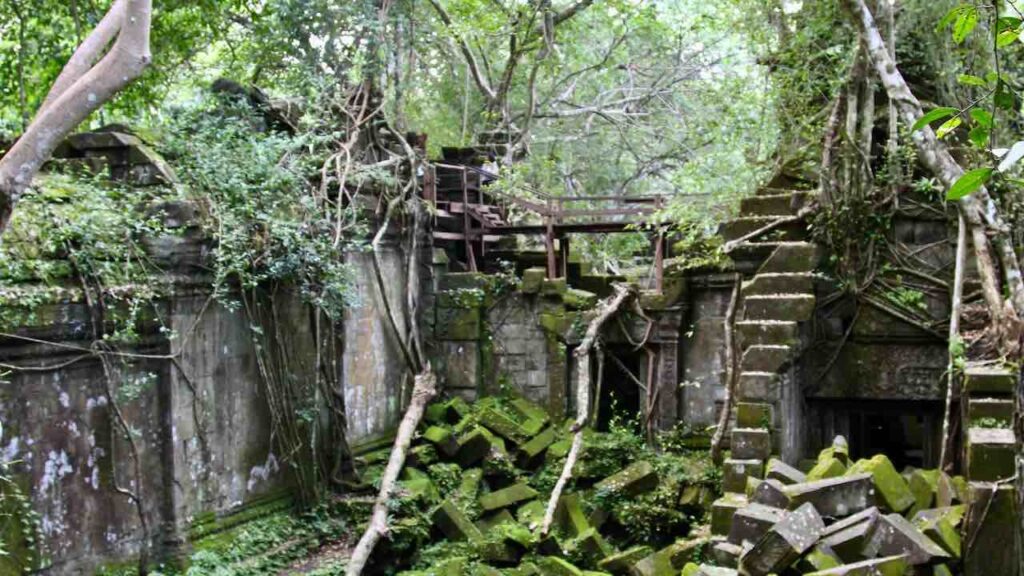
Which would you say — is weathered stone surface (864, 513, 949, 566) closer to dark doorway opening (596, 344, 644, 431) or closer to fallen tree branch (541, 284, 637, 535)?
fallen tree branch (541, 284, 637, 535)

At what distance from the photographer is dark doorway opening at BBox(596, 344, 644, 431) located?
12672mm

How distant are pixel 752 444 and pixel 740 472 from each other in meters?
0.27

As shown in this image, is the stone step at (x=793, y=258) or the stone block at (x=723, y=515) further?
the stone step at (x=793, y=258)

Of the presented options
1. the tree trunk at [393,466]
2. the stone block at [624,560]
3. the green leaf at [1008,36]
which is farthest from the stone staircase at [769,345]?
the green leaf at [1008,36]

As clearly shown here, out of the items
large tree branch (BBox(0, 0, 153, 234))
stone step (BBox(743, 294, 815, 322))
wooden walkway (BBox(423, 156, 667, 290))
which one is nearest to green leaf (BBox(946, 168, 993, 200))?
large tree branch (BBox(0, 0, 153, 234))

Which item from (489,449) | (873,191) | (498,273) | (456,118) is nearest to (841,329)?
(873,191)

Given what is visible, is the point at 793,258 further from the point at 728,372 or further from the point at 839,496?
the point at 839,496

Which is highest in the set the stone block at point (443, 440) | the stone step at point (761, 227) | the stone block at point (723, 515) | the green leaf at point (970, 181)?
the stone step at point (761, 227)

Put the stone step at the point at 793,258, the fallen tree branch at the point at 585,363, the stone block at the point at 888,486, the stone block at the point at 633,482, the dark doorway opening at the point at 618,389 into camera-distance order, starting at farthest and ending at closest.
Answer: the dark doorway opening at the point at 618,389 → the fallen tree branch at the point at 585,363 → the stone block at the point at 633,482 → the stone step at the point at 793,258 → the stone block at the point at 888,486

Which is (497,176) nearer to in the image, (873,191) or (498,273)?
(498,273)

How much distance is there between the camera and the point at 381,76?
12.7 m

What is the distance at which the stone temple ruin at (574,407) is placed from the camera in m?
6.02

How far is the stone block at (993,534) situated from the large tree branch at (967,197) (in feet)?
4.41

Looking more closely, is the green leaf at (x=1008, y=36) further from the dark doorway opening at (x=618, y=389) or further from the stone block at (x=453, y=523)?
→ the dark doorway opening at (x=618, y=389)
